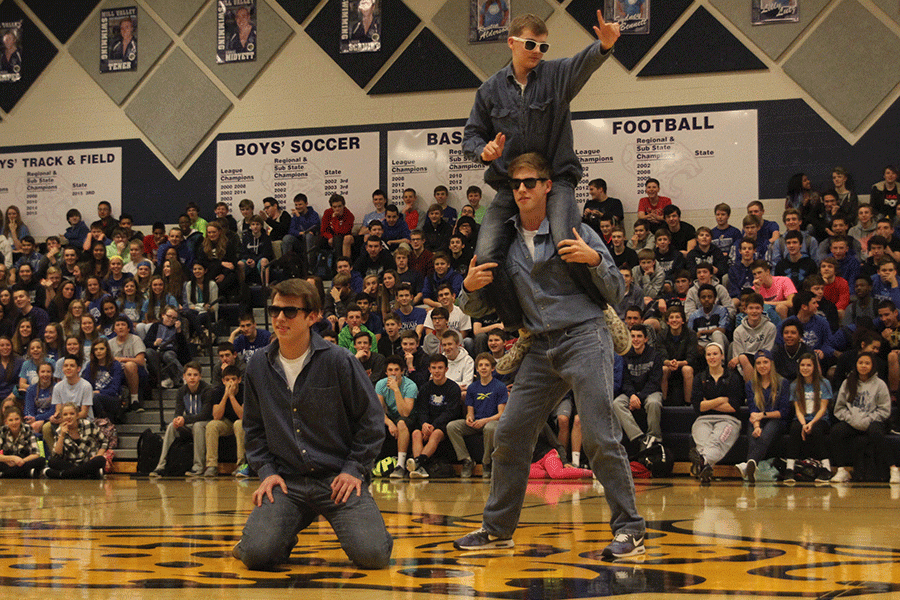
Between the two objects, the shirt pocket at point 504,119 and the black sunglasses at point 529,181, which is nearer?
the black sunglasses at point 529,181

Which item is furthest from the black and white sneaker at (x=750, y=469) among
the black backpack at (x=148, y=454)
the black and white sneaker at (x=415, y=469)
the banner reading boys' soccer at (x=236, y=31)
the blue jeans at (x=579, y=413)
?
the banner reading boys' soccer at (x=236, y=31)

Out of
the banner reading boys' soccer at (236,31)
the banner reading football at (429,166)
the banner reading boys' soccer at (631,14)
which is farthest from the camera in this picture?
the banner reading boys' soccer at (236,31)

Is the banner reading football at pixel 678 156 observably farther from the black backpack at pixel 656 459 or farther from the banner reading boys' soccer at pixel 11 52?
the banner reading boys' soccer at pixel 11 52

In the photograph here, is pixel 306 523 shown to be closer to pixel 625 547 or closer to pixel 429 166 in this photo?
pixel 625 547

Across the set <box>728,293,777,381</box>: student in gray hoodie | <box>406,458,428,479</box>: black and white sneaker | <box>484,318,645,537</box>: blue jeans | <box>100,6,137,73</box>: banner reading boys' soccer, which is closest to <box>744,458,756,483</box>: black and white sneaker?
<box>728,293,777,381</box>: student in gray hoodie

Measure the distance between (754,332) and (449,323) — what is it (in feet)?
12.6

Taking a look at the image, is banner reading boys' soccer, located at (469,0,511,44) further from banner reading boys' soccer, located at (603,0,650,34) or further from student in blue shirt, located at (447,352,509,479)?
student in blue shirt, located at (447,352,509,479)

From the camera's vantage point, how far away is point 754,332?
35.7 ft

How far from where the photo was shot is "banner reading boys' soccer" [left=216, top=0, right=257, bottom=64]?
17203mm

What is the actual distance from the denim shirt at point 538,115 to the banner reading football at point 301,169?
12.0 m

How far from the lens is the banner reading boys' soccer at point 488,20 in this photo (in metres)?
15.9

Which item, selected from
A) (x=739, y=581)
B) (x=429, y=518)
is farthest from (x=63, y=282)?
(x=739, y=581)

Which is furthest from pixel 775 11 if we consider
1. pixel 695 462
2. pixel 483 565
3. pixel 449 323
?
pixel 483 565

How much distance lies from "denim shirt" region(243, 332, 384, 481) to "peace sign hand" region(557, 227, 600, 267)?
102 cm
